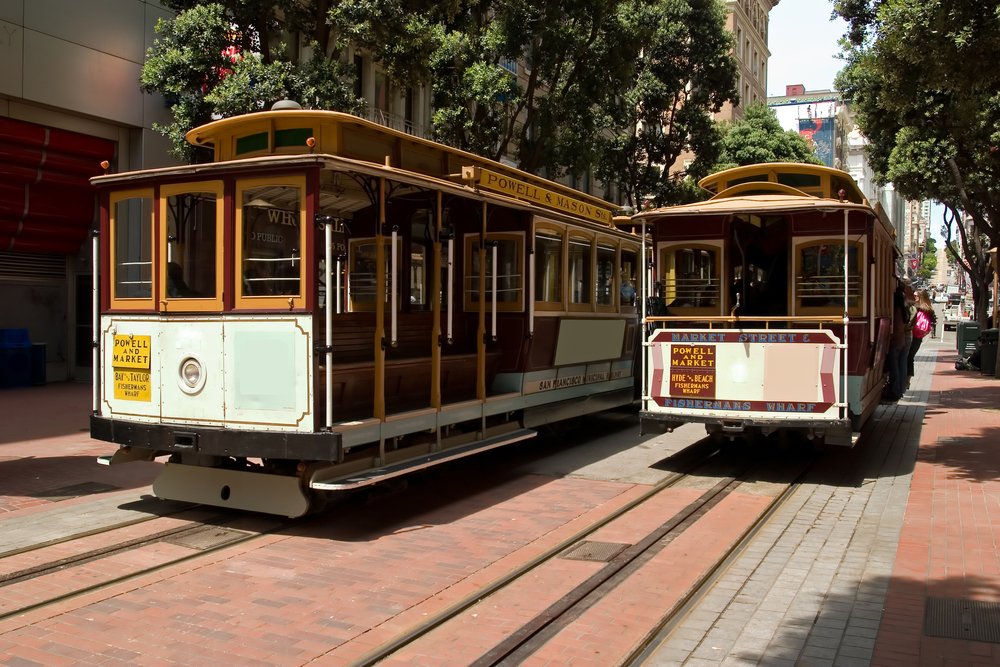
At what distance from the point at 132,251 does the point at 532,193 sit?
4601mm

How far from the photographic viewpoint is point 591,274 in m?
12.2

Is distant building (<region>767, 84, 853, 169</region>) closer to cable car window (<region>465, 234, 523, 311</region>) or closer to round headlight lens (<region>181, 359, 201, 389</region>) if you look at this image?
cable car window (<region>465, 234, 523, 311</region>)

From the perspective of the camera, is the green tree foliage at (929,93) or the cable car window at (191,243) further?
the green tree foliage at (929,93)

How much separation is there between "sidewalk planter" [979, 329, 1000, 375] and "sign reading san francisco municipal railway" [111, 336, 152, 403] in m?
23.2

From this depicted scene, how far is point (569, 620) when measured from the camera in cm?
536

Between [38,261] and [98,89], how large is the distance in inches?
151

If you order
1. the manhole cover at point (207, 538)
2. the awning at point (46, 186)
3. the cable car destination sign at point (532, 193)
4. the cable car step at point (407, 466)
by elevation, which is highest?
the awning at point (46, 186)

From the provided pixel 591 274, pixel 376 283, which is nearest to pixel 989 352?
pixel 591 274

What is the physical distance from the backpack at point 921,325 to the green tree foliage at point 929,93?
10.0 ft

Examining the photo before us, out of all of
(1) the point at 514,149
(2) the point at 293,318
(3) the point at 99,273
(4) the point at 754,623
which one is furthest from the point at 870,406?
(1) the point at 514,149

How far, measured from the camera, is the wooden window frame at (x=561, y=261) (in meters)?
10.5

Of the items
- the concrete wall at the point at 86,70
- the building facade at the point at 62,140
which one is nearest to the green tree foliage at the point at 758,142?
the concrete wall at the point at 86,70

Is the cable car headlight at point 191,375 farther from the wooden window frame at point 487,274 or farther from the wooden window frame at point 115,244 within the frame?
the wooden window frame at point 487,274

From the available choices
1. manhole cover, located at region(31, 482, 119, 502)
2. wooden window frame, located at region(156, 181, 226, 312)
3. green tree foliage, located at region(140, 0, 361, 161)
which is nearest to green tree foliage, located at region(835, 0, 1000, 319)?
green tree foliage, located at region(140, 0, 361, 161)
